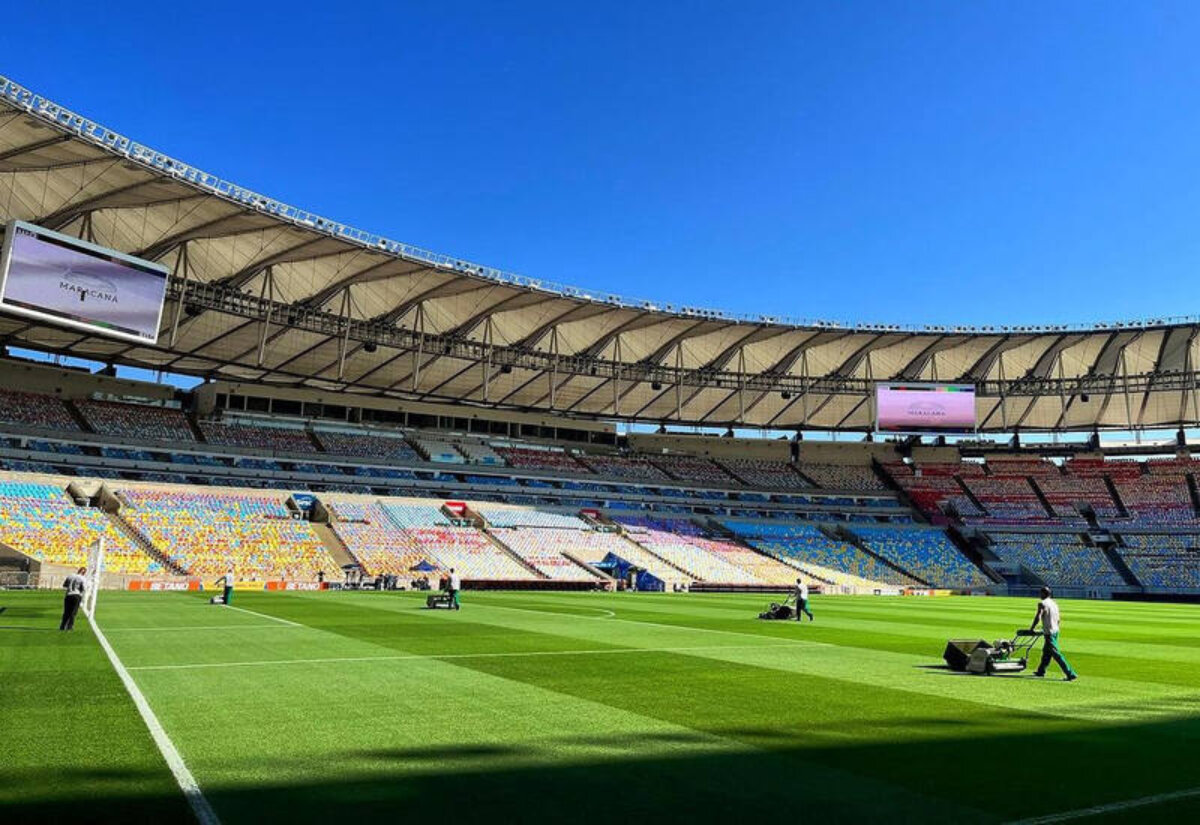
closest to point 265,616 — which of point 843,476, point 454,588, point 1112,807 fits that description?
point 454,588

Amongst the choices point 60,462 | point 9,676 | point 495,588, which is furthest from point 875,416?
point 9,676

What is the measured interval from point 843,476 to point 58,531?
66971 mm

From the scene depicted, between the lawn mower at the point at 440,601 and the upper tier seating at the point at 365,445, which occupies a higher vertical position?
the upper tier seating at the point at 365,445

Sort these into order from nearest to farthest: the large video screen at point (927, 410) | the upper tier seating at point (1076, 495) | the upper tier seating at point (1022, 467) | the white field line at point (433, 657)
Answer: the white field line at point (433, 657), the large video screen at point (927, 410), the upper tier seating at point (1076, 495), the upper tier seating at point (1022, 467)

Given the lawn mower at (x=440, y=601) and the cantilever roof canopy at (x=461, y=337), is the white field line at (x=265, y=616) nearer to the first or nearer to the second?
the lawn mower at (x=440, y=601)

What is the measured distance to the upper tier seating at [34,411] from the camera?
173 ft

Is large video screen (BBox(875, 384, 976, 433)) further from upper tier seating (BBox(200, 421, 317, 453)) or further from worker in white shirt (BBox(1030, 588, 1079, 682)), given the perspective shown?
worker in white shirt (BBox(1030, 588, 1079, 682))

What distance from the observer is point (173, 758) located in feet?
25.8

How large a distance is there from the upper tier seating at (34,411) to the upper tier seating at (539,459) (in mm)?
32892

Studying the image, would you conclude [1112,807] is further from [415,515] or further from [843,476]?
[843,476]

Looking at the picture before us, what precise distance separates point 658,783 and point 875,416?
6870 cm

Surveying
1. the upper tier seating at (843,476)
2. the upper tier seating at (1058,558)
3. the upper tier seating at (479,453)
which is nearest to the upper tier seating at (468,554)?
the upper tier seating at (479,453)

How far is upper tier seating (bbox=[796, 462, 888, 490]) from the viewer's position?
81562mm

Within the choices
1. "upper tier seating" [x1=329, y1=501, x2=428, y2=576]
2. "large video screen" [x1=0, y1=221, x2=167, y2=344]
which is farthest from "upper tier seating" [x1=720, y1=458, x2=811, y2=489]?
"large video screen" [x1=0, y1=221, x2=167, y2=344]
